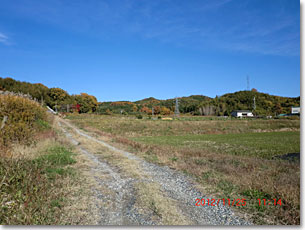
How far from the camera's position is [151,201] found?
14.3 feet

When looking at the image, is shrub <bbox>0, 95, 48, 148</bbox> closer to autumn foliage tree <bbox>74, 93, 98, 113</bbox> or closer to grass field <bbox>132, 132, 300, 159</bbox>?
grass field <bbox>132, 132, 300, 159</bbox>

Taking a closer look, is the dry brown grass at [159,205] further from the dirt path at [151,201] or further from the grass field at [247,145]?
the grass field at [247,145]

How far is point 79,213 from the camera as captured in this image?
3.80 meters

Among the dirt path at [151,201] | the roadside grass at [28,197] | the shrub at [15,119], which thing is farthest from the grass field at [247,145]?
the shrub at [15,119]

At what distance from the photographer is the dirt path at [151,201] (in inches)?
140

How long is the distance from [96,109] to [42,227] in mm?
95079

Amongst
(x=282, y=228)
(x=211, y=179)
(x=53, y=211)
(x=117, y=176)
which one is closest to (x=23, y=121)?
(x=117, y=176)

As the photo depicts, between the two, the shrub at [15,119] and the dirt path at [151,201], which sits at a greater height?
the shrub at [15,119]

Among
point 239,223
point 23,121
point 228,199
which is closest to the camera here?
point 239,223

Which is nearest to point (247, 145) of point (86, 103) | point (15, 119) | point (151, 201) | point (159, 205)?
point (151, 201)

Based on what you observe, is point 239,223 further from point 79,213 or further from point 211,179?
point 79,213

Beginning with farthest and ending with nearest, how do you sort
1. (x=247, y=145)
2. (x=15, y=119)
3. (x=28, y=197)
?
1. (x=247, y=145)
2. (x=15, y=119)
3. (x=28, y=197)

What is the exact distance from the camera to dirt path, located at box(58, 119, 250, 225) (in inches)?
140

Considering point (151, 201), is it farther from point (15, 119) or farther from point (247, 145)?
point (247, 145)
